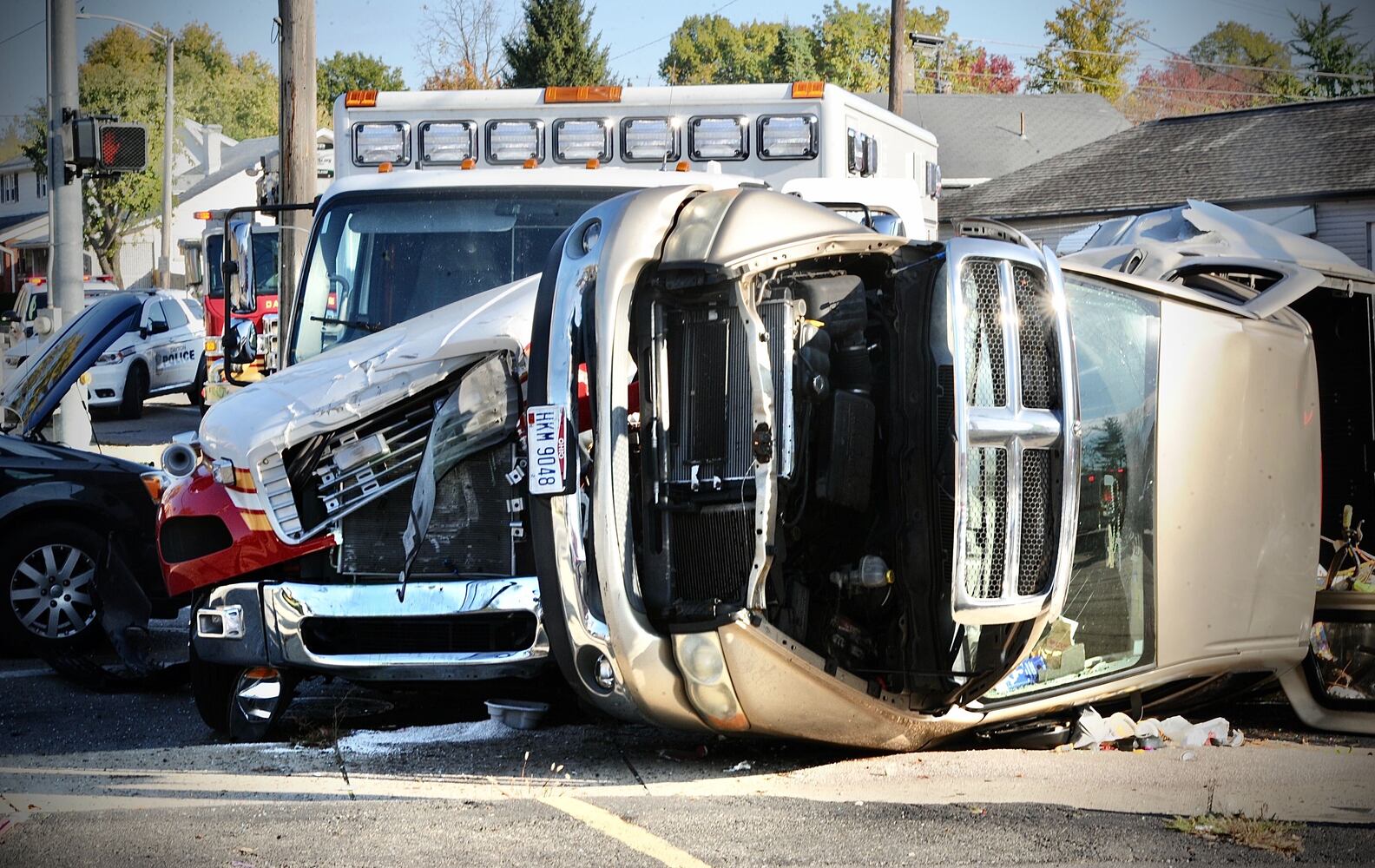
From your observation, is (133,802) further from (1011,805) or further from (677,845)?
(1011,805)

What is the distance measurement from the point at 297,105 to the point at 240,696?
26.1 feet

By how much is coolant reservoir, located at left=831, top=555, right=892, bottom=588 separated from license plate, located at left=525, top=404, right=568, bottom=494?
1.01m

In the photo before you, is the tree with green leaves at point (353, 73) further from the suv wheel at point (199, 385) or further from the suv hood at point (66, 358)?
the suv hood at point (66, 358)

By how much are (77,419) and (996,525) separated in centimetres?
845

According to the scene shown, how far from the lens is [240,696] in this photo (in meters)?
6.02

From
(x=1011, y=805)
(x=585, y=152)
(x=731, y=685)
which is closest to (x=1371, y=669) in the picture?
(x=1011, y=805)

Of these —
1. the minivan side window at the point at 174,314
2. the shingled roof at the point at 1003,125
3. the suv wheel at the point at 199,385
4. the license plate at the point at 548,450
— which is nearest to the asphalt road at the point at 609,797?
the license plate at the point at 548,450

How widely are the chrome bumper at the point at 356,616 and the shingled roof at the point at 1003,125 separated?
137ft

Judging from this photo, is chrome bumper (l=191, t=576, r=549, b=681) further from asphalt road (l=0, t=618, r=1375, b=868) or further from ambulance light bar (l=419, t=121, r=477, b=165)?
ambulance light bar (l=419, t=121, r=477, b=165)

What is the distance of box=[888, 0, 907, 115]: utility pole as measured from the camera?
24.4 metres

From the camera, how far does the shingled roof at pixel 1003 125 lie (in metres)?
46.2

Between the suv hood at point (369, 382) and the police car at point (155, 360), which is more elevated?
the suv hood at point (369, 382)

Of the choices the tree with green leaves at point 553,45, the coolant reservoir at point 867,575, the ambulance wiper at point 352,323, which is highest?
the tree with green leaves at point 553,45

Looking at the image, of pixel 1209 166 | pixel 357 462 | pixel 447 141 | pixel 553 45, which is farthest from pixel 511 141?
pixel 553 45
